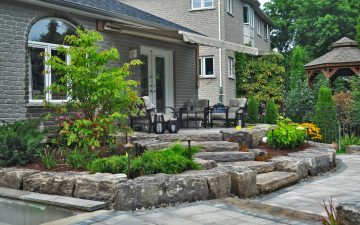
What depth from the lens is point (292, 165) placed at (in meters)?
Result: 8.05

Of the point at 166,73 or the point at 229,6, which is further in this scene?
the point at 229,6

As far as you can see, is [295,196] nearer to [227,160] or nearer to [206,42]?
[227,160]

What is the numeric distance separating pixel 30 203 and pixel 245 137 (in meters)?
5.35

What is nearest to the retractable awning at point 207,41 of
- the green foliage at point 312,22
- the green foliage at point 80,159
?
the green foliage at point 80,159

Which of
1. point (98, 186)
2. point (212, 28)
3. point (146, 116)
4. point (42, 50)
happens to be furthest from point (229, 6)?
point (98, 186)

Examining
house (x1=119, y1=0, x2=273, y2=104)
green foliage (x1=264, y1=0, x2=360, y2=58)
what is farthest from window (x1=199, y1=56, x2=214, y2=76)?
green foliage (x1=264, y1=0, x2=360, y2=58)

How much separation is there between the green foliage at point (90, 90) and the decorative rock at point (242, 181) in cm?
239

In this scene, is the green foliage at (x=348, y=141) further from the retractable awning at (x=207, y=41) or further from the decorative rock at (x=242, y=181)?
the decorative rock at (x=242, y=181)

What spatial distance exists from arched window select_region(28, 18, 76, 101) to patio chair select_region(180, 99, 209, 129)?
356 cm

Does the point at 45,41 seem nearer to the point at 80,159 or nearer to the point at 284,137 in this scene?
the point at 80,159

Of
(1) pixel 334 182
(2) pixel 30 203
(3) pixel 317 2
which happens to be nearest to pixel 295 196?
(1) pixel 334 182

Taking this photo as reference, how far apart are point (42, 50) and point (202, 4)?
1262 centimetres

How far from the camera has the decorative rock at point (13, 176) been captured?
6.52 m

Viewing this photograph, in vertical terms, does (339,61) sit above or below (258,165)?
above
